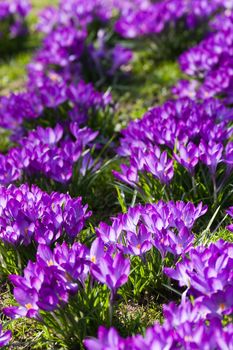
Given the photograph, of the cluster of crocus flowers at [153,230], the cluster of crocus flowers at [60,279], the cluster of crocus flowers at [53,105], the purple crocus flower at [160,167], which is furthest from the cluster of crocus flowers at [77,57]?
the cluster of crocus flowers at [60,279]

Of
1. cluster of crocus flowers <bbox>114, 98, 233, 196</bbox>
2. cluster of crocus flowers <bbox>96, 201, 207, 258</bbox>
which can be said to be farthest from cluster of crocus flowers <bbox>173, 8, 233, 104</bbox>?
cluster of crocus flowers <bbox>96, 201, 207, 258</bbox>

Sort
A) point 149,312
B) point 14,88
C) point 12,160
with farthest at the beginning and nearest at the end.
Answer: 1. point 14,88
2. point 12,160
3. point 149,312

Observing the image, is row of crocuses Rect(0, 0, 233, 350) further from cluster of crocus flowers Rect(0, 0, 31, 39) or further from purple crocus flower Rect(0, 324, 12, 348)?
cluster of crocus flowers Rect(0, 0, 31, 39)

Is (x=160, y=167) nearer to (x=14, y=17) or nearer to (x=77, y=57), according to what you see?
(x=77, y=57)

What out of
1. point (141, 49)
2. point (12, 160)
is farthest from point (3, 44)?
point (12, 160)

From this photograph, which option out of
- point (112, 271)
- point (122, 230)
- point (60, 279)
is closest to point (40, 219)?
point (122, 230)

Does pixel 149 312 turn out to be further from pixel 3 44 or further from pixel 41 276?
pixel 3 44
